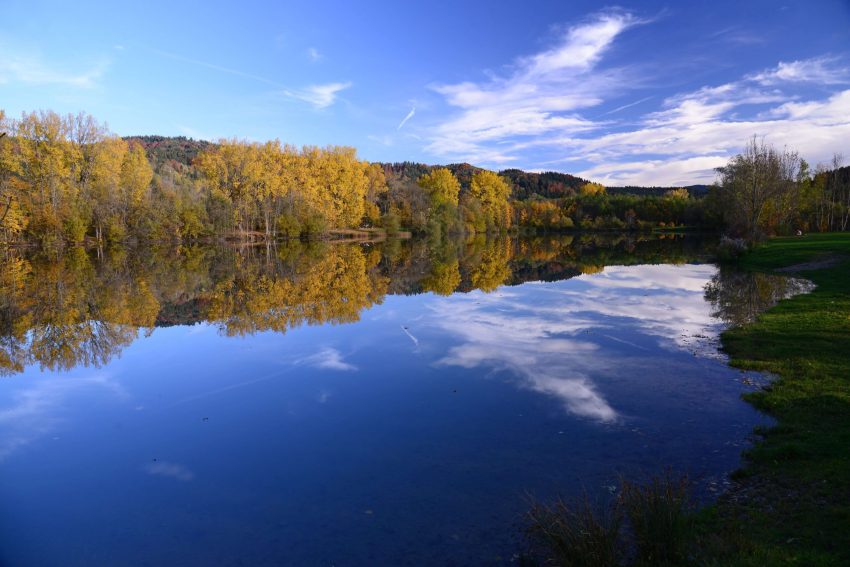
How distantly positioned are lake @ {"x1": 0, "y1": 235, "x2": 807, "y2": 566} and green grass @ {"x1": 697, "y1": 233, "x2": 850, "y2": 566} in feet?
1.78

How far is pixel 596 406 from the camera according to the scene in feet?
32.3

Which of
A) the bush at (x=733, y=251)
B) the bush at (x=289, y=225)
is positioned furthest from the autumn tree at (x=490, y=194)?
the bush at (x=733, y=251)

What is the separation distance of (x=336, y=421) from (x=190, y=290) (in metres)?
19.1

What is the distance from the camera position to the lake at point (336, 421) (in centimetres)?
601

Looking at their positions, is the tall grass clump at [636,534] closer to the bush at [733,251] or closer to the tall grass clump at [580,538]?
the tall grass clump at [580,538]

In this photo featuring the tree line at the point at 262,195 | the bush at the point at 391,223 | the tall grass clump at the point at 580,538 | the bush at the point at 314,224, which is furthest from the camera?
the bush at the point at 391,223

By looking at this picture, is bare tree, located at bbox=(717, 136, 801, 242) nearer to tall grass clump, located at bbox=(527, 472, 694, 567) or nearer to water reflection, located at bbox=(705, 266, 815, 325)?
water reflection, located at bbox=(705, 266, 815, 325)

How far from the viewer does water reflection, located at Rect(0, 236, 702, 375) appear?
16062 mm

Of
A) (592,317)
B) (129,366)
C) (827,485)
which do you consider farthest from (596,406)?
(129,366)

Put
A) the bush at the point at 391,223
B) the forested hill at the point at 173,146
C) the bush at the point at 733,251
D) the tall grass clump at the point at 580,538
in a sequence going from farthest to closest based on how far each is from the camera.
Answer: the forested hill at the point at 173,146 < the bush at the point at 391,223 < the bush at the point at 733,251 < the tall grass clump at the point at 580,538

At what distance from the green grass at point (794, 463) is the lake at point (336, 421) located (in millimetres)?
542

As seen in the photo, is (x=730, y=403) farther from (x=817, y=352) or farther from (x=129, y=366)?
(x=129, y=366)

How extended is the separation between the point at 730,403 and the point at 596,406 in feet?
8.48

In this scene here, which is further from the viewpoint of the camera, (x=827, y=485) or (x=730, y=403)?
(x=730, y=403)
